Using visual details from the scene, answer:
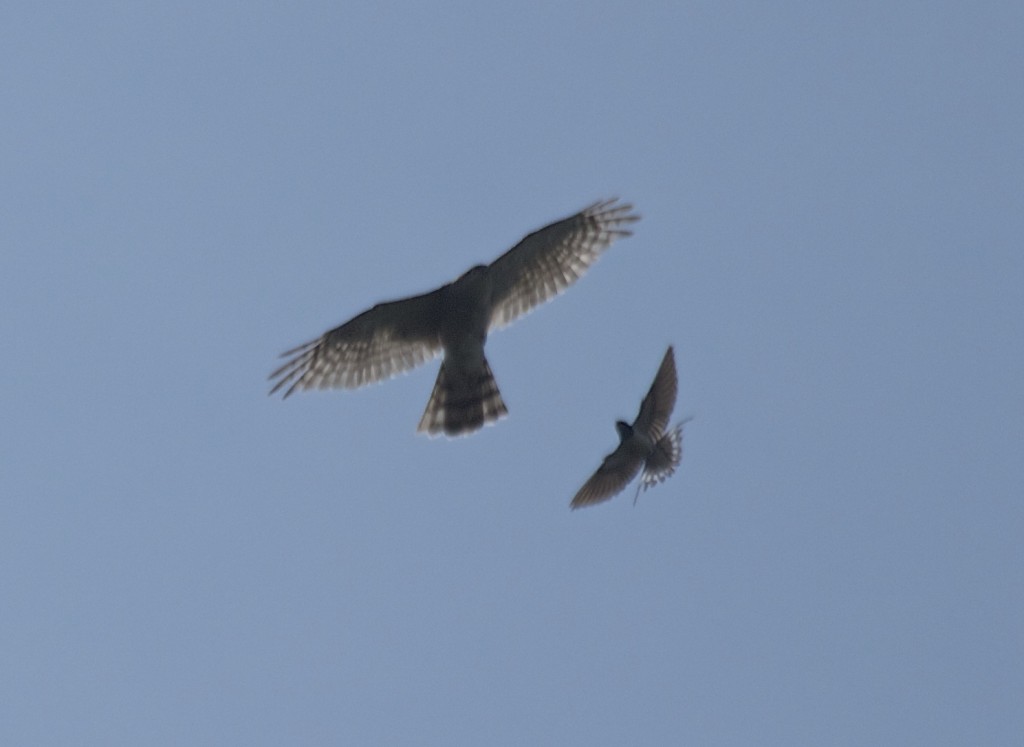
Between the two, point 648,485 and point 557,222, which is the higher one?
point 557,222

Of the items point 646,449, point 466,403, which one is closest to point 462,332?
point 466,403

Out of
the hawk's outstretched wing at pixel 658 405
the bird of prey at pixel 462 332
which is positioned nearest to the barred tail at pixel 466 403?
the bird of prey at pixel 462 332

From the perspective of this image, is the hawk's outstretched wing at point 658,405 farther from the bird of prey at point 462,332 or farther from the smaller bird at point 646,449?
the bird of prey at point 462,332

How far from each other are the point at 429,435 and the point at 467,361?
0.81 meters

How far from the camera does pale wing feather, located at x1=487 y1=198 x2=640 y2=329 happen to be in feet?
76.5

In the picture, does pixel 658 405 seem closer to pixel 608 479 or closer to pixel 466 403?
pixel 608 479

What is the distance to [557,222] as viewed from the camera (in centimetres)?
2319

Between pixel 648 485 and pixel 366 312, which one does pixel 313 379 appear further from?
pixel 648 485

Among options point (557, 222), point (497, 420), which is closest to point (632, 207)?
point (557, 222)

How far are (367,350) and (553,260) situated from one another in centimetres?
199

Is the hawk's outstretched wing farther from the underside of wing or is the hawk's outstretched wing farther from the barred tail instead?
the barred tail

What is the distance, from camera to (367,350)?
77.9 feet

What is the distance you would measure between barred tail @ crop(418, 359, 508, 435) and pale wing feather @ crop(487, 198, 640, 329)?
54cm

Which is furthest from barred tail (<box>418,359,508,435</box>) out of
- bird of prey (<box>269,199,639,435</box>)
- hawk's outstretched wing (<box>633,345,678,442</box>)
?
hawk's outstretched wing (<box>633,345,678,442</box>)
